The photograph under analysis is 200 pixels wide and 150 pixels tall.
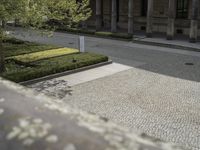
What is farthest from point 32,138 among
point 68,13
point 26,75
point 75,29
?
point 75,29

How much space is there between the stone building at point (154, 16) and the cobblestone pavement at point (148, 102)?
1096cm

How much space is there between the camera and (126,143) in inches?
44.7

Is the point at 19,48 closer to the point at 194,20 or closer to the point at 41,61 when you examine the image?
the point at 41,61

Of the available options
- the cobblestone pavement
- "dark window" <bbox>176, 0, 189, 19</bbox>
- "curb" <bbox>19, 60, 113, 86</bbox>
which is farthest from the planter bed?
"dark window" <bbox>176, 0, 189, 19</bbox>

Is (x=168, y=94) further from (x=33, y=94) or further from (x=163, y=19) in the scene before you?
(x=163, y=19)

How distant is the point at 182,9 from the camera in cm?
2914

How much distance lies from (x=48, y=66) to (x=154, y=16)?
17888mm

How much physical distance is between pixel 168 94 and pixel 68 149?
40.9 feet

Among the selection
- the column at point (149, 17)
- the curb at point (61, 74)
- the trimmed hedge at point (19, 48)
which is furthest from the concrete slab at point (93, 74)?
the column at point (149, 17)

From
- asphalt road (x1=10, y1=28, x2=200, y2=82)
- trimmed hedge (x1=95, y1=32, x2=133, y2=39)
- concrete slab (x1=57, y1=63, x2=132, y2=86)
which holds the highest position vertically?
trimmed hedge (x1=95, y1=32, x2=133, y2=39)

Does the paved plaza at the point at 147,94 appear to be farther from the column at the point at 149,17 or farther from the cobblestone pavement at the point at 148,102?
the column at the point at 149,17

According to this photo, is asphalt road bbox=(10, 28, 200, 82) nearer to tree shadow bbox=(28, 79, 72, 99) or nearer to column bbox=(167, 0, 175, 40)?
column bbox=(167, 0, 175, 40)

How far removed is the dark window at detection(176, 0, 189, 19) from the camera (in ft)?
94.7

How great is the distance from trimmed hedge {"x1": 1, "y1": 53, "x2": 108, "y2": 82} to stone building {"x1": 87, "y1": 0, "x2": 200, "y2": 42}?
10.1m
